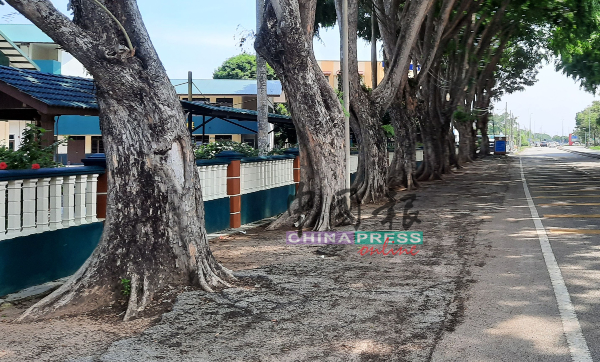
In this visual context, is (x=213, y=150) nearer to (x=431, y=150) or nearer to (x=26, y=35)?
(x=431, y=150)

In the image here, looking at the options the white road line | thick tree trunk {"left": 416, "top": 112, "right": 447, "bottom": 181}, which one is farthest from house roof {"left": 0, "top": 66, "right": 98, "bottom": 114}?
thick tree trunk {"left": 416, "top": 112, "right": 447, "bottom": 181}

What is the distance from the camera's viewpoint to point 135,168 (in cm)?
691

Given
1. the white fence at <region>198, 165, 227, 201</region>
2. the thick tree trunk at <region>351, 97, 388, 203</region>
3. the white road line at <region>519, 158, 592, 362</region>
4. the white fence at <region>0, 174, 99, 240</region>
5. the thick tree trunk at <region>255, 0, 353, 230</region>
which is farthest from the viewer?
the thick tree trunk at <region>351, 97, 388, 203</region>

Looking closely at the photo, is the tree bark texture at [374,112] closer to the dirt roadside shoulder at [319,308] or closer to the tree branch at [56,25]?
the dirt roadside shoulder at [319,308]

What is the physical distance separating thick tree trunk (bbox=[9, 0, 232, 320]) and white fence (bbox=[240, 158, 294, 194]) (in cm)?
608

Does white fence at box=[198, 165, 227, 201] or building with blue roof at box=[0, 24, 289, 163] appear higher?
building with blue roof at box=[0, 24, 289, 163]

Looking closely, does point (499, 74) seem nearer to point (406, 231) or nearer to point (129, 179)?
point (406, 231)

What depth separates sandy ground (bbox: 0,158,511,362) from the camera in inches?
203

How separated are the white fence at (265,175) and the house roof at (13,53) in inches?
464

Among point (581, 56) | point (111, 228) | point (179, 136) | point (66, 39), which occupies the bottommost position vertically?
point (111, 228)

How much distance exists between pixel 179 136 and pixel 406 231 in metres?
5.84

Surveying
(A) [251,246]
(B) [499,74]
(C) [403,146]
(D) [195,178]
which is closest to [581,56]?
(C) [403,146]

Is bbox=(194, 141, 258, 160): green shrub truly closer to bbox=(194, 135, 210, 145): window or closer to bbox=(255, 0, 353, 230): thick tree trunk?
bbox=(255, 0, 353, 230): thick tree trunk

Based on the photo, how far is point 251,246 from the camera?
34.6 ft
